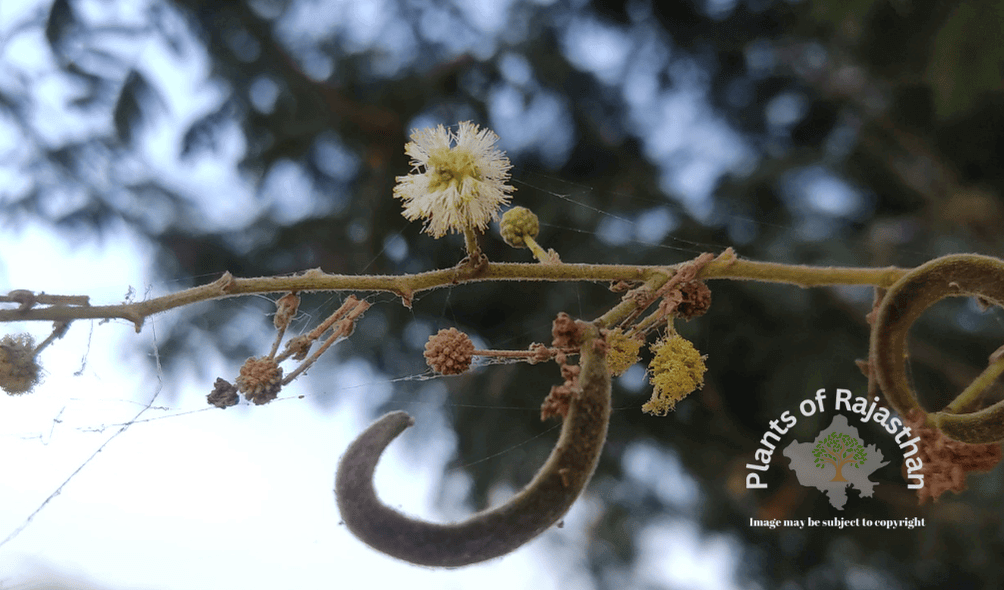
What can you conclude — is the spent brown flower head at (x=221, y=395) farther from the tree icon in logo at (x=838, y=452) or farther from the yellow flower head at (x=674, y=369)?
the tree icon in logo at (x=838, y=452)

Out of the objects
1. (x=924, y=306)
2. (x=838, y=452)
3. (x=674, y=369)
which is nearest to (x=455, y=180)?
(x=674, y=369)

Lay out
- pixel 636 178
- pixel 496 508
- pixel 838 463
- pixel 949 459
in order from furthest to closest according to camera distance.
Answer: pixel 636 178 < pixel 838 463 < pixel 949 459 < pixel 496 508

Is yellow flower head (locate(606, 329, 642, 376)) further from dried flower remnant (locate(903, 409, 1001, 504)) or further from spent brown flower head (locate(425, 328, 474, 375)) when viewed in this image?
dried flower remnant (locate(903, 409, 1001, 504))

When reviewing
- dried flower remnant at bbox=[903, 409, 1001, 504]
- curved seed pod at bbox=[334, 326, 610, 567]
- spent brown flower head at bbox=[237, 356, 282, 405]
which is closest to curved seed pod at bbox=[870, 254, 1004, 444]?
dried flower remnant at bbox=[903, 409, 1001, 504]

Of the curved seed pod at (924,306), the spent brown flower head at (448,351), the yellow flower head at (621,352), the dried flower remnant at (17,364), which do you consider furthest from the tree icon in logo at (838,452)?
the dried flower remnant at (17,364)

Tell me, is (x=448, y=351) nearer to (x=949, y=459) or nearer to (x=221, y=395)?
(x=221, y=395)

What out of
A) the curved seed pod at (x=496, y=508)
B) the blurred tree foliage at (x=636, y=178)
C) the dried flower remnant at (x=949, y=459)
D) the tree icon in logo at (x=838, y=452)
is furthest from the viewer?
the blurred tree foliage at (x=636, y=178)
